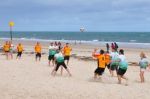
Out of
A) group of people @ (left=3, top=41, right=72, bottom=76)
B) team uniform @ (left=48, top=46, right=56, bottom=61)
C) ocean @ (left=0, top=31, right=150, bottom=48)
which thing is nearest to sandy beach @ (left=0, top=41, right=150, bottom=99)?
group of people @ (left=3, top=41, right=72, bottom=76)

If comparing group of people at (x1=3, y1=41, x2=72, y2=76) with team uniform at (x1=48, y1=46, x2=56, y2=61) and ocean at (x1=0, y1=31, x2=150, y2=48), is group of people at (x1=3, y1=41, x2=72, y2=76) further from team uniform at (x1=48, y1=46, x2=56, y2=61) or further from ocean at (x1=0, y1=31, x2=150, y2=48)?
ocean at (x1=0, y1=31, x2=150, y2=48)

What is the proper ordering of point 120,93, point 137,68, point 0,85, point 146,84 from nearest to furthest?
point 120,93 < point 0,85 < point 146,84 < point 137,68

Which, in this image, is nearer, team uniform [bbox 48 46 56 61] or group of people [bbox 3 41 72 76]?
group of people [bbox 3 41 72 76]

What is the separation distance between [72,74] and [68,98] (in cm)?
646

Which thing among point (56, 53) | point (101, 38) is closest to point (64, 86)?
point (56, 53)

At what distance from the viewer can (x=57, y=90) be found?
45.3 feet

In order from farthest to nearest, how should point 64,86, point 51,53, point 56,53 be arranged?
point 51,53, point 56,53, point 64,86

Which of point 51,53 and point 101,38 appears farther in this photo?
point 101,38

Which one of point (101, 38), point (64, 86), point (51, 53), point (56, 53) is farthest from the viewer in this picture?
point (101, 38)

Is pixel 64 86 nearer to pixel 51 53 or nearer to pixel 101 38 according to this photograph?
pixel 51 53

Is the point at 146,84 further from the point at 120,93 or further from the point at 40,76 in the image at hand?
the point at 40,76

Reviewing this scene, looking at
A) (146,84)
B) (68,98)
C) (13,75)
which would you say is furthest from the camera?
(13,75)

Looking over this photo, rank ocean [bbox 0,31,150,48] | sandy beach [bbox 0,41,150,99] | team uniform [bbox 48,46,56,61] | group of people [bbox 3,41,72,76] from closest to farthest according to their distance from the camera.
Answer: sandy beach [bbox 0,41,150,99]
group of people [bbox 3,41,72,76]
team uniform [bbox 48,46,56,61]
ocean [bbox 0,31,150,48]

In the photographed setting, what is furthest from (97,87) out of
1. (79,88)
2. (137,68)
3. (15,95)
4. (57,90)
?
(137,68)
